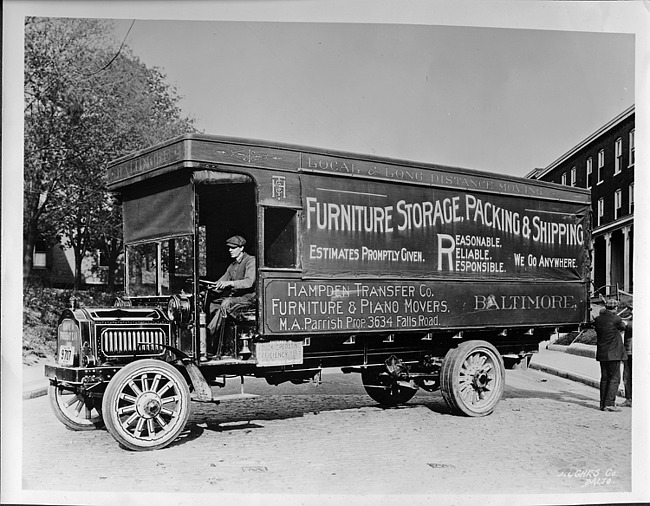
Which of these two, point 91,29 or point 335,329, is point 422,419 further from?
point 91,29

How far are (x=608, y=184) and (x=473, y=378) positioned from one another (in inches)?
113

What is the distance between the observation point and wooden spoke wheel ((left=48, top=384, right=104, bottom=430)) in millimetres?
7824

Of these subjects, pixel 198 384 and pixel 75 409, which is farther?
pixel 75 409

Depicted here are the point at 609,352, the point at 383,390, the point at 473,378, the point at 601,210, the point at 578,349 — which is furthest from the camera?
the point at 578,349

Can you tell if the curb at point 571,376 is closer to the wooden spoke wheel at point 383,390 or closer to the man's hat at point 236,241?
the wooden spoke wheel at point 383,390

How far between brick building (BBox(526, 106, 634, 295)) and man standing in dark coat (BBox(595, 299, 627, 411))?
0.39 meters

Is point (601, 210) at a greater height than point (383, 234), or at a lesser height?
greater

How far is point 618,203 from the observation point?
9031 mm

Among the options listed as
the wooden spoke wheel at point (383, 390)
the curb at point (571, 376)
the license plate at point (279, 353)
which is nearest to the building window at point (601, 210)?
the curb at point (571, 376)

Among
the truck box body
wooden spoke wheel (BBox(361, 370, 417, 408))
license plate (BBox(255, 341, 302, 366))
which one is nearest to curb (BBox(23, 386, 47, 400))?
the truck box body

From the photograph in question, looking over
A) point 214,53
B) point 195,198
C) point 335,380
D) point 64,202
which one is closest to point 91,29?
point 214,53

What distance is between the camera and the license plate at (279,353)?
781 cm

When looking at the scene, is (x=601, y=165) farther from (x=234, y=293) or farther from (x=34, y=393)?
(x=34, y=393)

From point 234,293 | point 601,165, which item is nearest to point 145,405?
point 234,293
